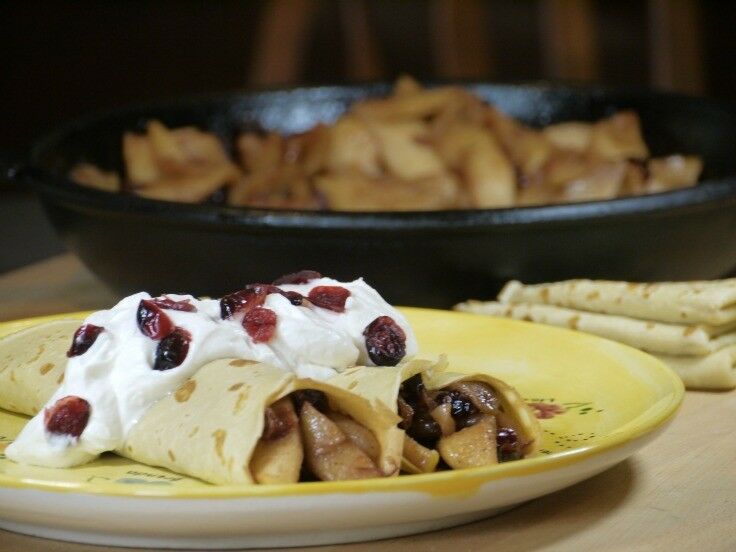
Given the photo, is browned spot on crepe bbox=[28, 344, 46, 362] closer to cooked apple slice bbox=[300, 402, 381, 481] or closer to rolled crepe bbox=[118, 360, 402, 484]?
rolled crepe bbox=[118, 360, 402, 484]

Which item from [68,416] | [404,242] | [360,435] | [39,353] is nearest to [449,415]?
[360,435]

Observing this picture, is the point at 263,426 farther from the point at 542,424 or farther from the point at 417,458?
the point at 542,424

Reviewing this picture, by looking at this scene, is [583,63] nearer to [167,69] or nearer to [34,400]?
[167,69]

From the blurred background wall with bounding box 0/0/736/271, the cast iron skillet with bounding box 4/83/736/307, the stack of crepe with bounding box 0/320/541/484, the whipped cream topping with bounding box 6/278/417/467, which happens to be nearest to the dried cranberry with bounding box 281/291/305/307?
the whipped cream topping with bounding box 6/278/417/467

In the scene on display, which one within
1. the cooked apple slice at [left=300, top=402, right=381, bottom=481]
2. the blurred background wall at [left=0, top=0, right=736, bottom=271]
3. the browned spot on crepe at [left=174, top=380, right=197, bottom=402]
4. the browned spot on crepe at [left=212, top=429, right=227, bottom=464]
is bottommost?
the blurred background wall at [left=0, top=0, right=736, bottom=271]

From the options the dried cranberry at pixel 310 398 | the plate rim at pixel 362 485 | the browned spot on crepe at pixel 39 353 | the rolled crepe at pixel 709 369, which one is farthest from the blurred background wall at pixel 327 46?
the plate rim at pixel 362 485

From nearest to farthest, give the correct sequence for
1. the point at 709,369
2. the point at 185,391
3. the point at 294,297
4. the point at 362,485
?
the point at 362,485 < the point at 185,391 < the point at 294,297 < the point at 709,369
